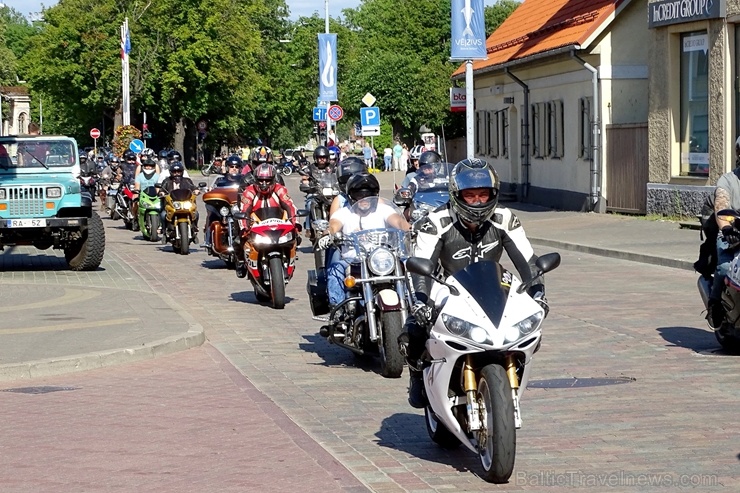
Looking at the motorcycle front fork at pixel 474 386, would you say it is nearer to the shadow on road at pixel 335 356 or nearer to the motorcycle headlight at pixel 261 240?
the shadow on road at pixel 335 356

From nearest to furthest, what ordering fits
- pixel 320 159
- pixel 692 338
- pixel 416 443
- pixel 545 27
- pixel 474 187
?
pixel 474 187 → pixel 416 443 → pixel 692 338 → pixel 320 159 → pixel 545 27

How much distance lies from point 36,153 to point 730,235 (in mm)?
13129

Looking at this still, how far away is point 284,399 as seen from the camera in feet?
30.8

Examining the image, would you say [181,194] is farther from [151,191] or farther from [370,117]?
[370,117]

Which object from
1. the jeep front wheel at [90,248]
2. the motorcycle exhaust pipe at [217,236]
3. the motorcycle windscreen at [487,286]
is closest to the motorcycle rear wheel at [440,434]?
Result: the motorcycle windscreen at [487,286]

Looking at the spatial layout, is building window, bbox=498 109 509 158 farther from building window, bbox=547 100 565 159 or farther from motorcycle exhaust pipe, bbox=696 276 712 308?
motorcycle exhaust pipe, bbox=696 276 712 308

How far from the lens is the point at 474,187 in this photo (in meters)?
7.16

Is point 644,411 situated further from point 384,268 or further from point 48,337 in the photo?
point 48,337

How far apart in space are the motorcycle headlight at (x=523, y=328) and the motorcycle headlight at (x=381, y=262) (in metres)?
3.74

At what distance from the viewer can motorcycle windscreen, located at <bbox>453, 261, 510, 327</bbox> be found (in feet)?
21.5

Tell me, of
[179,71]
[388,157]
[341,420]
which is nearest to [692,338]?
[341,420]

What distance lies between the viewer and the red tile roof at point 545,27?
32000 millimetres

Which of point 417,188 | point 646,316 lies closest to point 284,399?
point 646,316

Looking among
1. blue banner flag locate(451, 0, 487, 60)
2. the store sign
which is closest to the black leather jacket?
the store sign
